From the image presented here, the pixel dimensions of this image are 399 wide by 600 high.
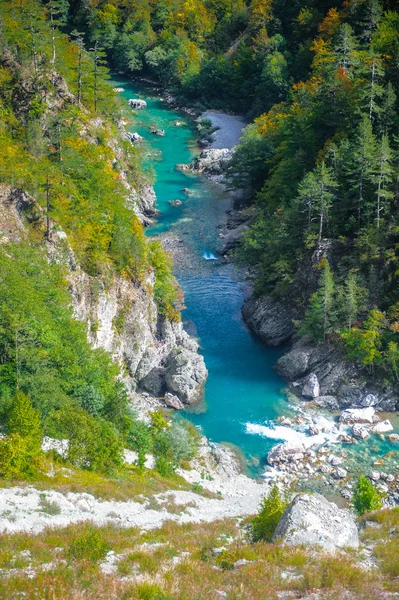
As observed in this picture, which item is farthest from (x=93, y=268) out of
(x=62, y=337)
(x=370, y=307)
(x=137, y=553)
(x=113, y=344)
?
(x=137, y=553)

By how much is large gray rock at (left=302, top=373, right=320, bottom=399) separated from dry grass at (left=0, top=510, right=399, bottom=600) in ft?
91.3

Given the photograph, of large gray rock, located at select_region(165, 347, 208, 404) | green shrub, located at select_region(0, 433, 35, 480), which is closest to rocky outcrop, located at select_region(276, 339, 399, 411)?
large gray rock, located at select_region(165, 347, 208, 404)

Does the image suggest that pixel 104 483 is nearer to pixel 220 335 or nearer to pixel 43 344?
pixel 43 344

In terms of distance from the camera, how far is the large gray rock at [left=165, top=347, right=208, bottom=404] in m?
50.6

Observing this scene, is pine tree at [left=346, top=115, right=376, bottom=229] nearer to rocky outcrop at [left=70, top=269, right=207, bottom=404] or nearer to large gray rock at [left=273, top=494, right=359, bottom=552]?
rocky outcrop at [left=70, top=269, right=207, bottom=404]

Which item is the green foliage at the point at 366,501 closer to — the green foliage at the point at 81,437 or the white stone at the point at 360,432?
the white stone at the point at 360,432

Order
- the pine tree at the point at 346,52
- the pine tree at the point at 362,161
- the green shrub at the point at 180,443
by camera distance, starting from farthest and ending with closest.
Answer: the pine tree at the point at 346,52, the pine tree at the point at 362,161, the green shrub at the point at 180,443

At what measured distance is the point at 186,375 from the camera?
167ft

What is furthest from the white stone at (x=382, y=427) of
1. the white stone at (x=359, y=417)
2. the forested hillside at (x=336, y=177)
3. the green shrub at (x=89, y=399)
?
the green shrub at (x=89, y=399)

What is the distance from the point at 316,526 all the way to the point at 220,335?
37.2 metres

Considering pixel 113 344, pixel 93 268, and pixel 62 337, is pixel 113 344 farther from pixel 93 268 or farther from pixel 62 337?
pixel 62 337

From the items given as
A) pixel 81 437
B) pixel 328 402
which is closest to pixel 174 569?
pixel 81 437

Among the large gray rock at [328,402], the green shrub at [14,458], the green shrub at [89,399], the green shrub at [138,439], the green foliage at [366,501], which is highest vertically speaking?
the green shrub at [14,458]

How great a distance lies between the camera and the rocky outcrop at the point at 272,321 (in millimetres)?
58500
